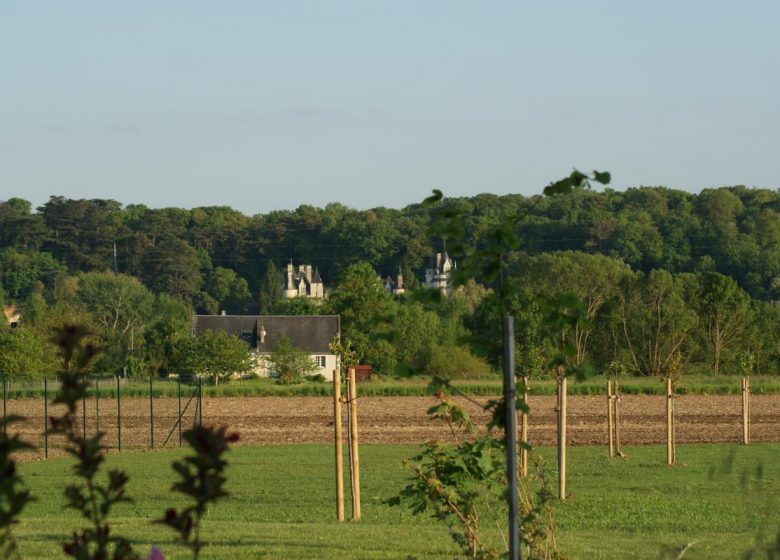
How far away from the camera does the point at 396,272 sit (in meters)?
140

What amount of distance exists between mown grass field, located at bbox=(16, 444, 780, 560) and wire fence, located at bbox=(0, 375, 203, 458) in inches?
113

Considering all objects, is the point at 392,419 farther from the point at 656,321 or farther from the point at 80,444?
the point at 80,444

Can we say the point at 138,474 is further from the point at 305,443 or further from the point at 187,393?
the point at 187,393

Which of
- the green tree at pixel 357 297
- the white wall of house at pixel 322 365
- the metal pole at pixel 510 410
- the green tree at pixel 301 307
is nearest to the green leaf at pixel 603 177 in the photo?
the metal pole at pixel 510 410

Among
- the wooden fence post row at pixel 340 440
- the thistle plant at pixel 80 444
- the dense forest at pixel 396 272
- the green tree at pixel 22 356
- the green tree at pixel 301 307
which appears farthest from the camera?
the green tree at pixel 301 307

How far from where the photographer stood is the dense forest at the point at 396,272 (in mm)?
69375

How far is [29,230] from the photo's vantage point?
13412 cm

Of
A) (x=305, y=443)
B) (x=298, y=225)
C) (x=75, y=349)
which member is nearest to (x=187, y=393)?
(x=305, y=443)

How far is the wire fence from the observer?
30.5m

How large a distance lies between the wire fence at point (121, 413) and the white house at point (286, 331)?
21.5 m

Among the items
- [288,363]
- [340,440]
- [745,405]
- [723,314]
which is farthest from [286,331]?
[340,440]

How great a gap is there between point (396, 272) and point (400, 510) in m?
124

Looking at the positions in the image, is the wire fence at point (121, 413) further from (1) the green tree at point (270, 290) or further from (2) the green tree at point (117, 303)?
(1) the green tree at point (270, 290)

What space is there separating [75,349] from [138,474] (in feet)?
67.3
